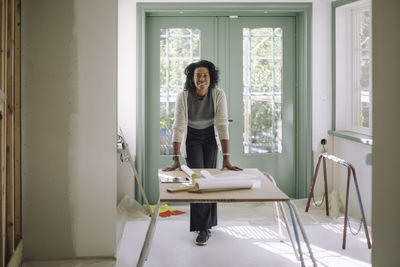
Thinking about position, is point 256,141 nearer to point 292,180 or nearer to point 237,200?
point 292,180

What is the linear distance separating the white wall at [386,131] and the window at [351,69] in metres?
2.87

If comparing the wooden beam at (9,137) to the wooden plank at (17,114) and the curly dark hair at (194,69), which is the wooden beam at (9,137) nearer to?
the wooden plank at (17,114)

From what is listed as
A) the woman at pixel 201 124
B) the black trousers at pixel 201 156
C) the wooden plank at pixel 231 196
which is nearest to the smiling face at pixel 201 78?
the woman at pixel 201 124

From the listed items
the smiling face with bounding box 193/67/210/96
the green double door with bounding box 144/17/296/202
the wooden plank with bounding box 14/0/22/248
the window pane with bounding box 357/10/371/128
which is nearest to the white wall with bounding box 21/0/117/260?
the wooden plank with bounding box 14/0/22/248

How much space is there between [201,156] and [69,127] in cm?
104

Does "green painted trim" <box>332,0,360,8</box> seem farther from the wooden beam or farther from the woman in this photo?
the wooden beam

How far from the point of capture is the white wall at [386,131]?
1.88m

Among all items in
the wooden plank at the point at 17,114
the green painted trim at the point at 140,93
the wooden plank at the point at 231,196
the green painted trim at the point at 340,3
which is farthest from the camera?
the green painted trim at the point at 140,93

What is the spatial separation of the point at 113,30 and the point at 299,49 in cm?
242

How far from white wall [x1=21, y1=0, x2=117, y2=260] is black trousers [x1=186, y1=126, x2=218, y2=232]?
0.69m

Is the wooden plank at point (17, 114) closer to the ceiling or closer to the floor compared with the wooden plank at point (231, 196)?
closer to the ceiling

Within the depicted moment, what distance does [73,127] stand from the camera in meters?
3.30

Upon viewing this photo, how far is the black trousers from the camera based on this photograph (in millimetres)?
3779

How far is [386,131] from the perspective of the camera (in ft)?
6.37
